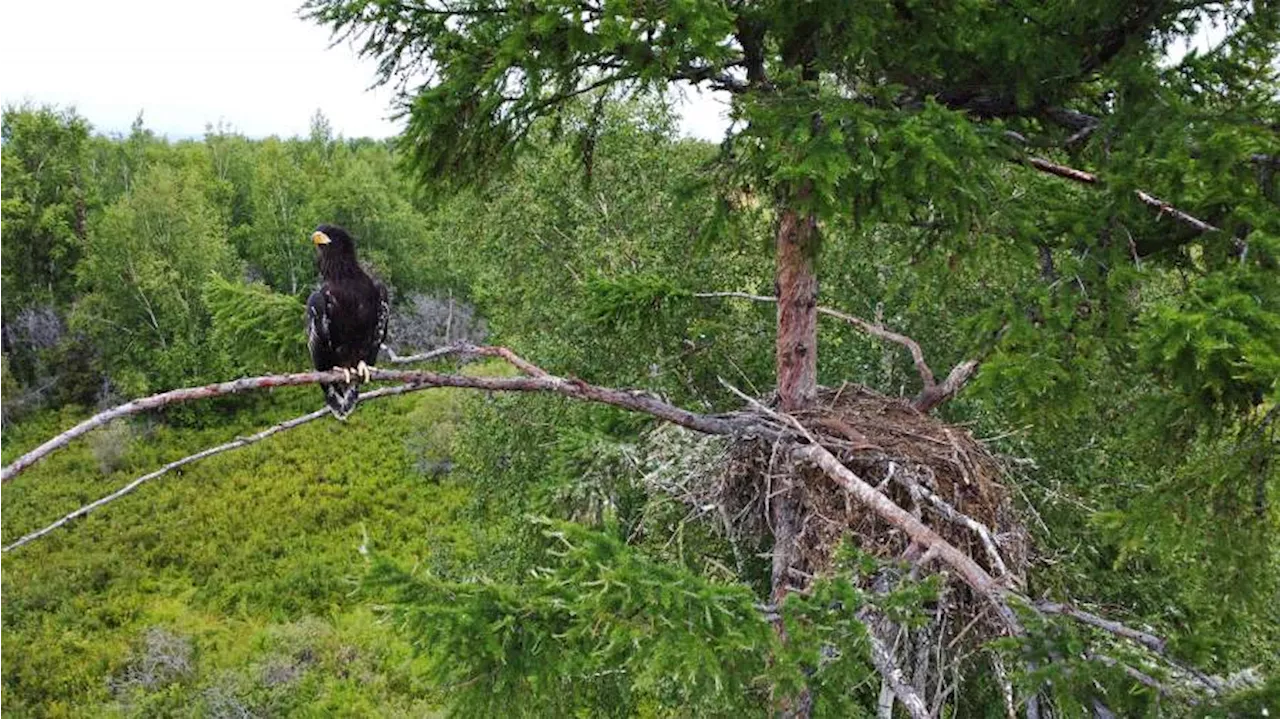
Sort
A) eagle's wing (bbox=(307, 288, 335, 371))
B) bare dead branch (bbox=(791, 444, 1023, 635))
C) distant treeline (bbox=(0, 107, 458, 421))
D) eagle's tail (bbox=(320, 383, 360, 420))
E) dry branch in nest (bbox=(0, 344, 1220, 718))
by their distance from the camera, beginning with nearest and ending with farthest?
bare dead branch (bbox=(791, 444, 1023, 635)), dry branch in nest (bbox=(0, 344, 1220, 718)), eagle's tail (bbox=(320, 383, 360, 420)), eagle's wing (bbox=(307, 288, 335, 371)), distant treeline (bbox=(0, 107, 458, 421))

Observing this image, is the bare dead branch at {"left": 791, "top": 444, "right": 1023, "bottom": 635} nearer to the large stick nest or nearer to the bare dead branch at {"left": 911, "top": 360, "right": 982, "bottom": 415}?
the large stick nest

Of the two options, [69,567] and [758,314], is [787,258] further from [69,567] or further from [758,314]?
[69,567]

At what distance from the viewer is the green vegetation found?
2590mm

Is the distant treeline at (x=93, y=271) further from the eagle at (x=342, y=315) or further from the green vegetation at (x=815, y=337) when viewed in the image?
the eagle at (x=342, y=315)

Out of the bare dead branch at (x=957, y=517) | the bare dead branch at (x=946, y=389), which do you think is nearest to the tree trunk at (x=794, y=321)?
the bare dead branch at (x=946, y=389)

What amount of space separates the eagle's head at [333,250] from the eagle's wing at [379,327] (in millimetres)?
206

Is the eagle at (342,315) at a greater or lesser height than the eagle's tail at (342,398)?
greater

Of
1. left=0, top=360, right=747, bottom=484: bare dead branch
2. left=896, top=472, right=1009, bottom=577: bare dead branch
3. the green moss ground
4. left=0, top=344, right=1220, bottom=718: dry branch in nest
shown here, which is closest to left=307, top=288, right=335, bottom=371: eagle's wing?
left=0, top=360, right=747, bottom=484: bare dead branch

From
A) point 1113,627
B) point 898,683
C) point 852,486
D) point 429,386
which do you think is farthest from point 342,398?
point 1113,627

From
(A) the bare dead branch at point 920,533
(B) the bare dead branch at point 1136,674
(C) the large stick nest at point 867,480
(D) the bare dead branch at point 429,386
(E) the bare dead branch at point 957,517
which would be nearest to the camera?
(B) the bare dead branch at point 1136,674

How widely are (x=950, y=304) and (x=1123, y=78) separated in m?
4.51

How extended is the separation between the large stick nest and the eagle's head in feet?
6.70

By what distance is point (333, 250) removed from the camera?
4492 mm

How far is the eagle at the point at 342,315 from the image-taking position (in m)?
4.28
